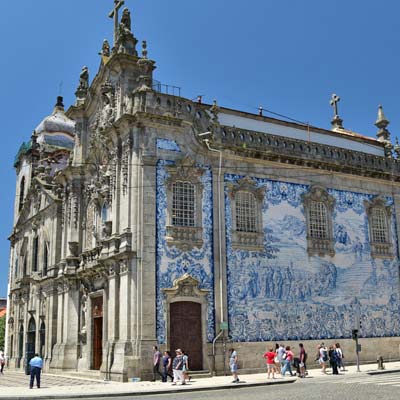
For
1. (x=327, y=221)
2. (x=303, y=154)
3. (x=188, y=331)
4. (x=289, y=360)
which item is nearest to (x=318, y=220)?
(x=327, y=221)

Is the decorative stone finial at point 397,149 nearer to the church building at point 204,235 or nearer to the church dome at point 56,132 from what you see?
the church building at point 204,235

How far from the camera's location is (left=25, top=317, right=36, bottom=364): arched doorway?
35.2 m

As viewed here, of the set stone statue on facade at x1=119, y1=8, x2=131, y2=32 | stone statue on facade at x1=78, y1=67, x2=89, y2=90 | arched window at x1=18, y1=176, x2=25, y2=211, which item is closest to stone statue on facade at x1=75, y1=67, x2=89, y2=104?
stone statue on facade at x1=78, y1=67, x2=89, y2=90

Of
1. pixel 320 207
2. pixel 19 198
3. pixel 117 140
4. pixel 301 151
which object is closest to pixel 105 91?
pixel 117 140

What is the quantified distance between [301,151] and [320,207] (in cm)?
292

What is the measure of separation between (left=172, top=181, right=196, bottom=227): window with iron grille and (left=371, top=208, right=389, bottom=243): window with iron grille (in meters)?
10.9

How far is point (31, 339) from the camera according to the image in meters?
36.0

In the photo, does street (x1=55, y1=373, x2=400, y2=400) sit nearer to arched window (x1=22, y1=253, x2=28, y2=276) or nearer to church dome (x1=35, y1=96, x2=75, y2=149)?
arched window (x1=22, y1=253, x2=28, y2=276)

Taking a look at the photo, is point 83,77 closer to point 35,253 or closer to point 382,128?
point 35,253

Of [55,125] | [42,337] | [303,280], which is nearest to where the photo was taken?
[303,280]

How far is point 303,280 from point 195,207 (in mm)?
6355

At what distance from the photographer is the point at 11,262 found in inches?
Result: 1742

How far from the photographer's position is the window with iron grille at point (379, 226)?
31.1 m

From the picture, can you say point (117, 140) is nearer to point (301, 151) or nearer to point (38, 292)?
point (301, 151)
